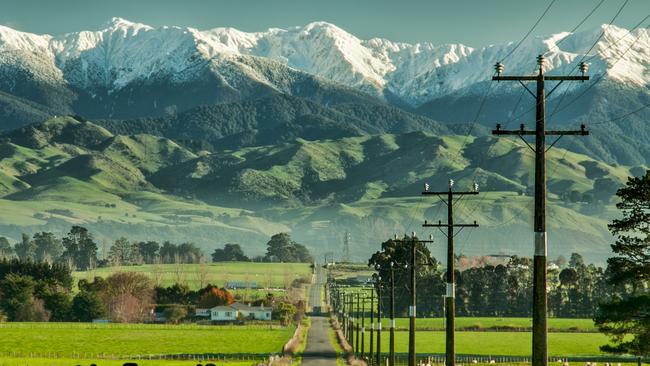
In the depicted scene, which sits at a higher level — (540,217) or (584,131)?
(584,131)

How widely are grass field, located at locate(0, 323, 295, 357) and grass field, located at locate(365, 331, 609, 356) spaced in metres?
17.5

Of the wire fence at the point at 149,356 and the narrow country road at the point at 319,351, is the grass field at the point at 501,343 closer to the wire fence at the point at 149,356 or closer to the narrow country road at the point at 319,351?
the narrow country road at the point at 319,351

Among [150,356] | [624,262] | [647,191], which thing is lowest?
[150,356]

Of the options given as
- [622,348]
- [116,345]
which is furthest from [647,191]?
[116,345]

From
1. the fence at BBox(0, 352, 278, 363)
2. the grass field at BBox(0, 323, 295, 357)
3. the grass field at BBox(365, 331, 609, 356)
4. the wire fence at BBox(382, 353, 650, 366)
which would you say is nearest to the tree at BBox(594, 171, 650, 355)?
the wire fence at BBox(382, 353, 650, 366)

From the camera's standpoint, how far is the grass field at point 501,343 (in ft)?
489

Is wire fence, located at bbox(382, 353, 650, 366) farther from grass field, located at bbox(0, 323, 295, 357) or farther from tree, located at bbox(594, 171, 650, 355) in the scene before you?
tree, located at bbox(594, 171, 650, 355)

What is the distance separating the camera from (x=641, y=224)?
7625cm

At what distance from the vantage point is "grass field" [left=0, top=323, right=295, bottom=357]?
5699 inches

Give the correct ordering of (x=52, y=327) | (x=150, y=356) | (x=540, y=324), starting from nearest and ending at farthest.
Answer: (x=540, y=324)
(x=150, y=356)
(x=52, y=327)

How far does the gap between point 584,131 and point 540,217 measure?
400 cm

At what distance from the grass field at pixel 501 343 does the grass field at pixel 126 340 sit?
57.4 feet

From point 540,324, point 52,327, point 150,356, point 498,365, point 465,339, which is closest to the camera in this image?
point 540,324

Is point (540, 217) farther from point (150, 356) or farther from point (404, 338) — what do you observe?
point (404, 338)
